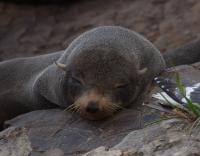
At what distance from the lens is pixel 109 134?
16.9 ft

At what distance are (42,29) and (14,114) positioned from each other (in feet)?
11.4

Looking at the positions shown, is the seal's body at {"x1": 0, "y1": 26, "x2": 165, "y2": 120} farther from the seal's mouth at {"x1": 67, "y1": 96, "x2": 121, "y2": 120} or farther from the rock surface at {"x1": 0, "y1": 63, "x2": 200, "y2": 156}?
the rock surface at {"x1": 0, "y1": 63, "x2": 200, "y2": 156}

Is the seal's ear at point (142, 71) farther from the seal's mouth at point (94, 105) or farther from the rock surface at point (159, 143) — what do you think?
the rock surface at point (159, 143)

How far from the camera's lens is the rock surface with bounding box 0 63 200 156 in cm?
448

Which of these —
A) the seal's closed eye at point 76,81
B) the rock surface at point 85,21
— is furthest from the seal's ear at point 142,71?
the rock surface at point 85,21

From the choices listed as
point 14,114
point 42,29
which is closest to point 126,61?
point 14,114

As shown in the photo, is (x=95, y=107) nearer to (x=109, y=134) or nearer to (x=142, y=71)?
(x=109, y=134)

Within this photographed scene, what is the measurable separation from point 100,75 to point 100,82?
61mm

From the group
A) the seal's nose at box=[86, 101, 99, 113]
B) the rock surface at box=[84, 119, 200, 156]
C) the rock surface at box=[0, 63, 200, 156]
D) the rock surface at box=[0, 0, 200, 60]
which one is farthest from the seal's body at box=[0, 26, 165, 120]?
the rock surface at box=[0, 0, 200, 60]

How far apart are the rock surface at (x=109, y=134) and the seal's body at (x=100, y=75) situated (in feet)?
0.41

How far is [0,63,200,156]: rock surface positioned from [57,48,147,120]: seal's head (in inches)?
4.9

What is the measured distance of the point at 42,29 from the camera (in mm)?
10383

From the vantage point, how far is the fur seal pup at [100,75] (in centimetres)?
539

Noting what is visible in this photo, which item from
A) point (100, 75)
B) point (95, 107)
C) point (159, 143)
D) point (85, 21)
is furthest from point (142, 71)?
point (85, 21)
